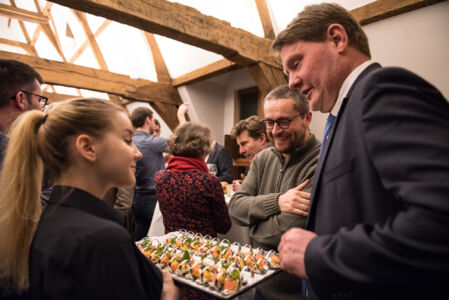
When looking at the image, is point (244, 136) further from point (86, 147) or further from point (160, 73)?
point (160, 73)

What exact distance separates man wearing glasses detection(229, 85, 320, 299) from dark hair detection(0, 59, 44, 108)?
4.70 feet

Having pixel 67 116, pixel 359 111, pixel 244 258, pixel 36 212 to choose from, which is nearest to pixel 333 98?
pixel 359 111

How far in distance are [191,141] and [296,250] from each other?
4.20ft

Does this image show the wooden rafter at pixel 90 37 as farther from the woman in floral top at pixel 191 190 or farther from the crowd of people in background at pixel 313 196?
the crowd of people in background at pixel 313 196

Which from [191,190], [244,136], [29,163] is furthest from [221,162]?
[29,163]

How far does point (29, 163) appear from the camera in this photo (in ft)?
2.80

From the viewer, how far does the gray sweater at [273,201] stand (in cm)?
125

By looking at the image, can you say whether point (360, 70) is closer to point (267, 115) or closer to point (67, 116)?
point (267, 115)

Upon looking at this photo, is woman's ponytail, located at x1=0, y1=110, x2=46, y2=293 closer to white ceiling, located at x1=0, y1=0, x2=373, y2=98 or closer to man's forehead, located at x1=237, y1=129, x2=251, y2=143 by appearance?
man's forehead, located at x1=237, y1=129, x2=251, y2=143

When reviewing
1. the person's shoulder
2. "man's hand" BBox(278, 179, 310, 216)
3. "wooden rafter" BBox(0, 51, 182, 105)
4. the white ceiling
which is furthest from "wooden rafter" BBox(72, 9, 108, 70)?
"man's hand" BBox(278, 179, 310, 216)

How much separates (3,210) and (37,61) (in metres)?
5.47

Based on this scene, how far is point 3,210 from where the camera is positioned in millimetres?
808

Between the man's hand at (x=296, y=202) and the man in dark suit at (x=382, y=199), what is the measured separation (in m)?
0.38

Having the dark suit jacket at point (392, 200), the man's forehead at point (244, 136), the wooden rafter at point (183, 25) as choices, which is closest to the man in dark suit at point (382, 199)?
the dark suit jacket at point (392, 200)
